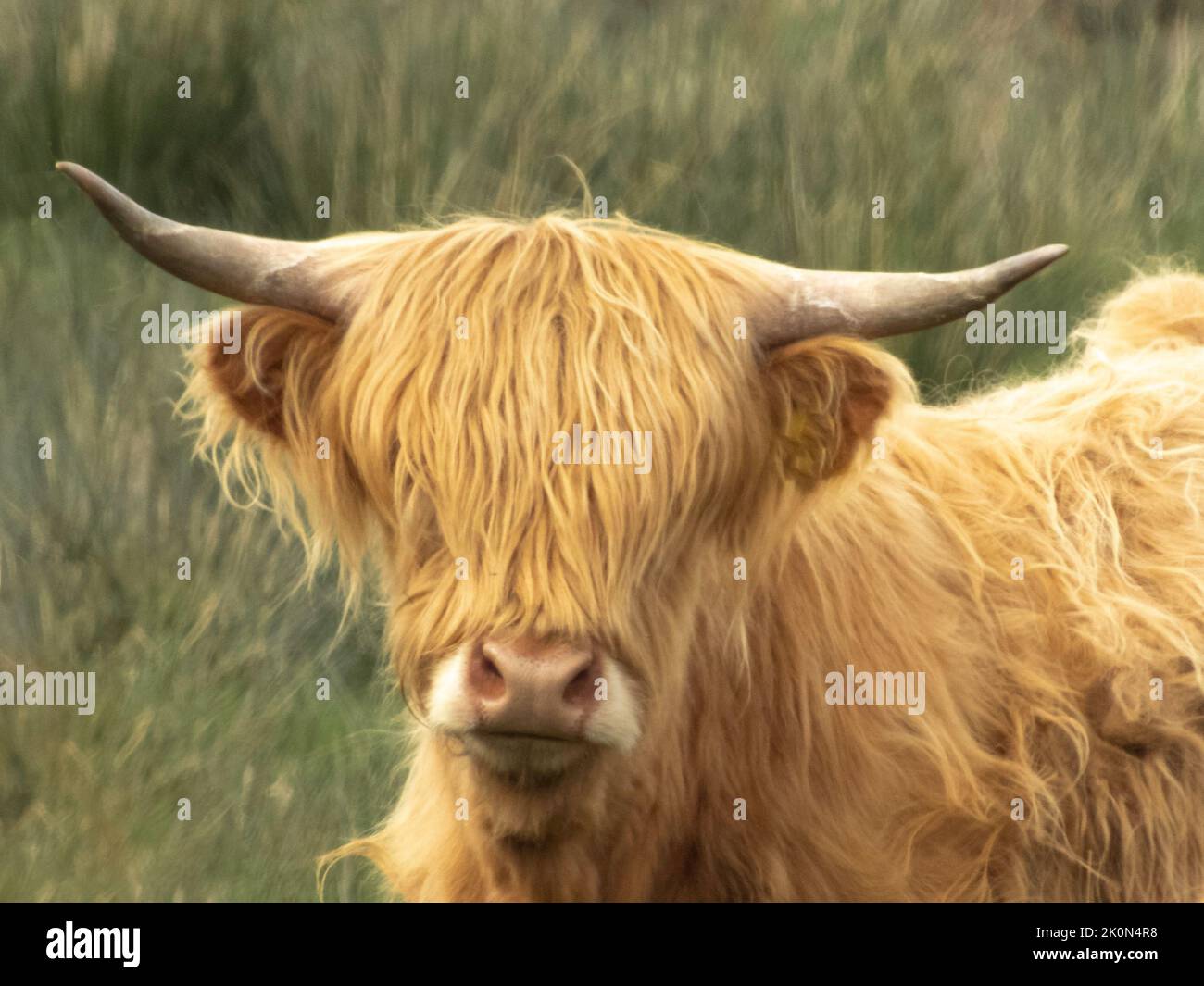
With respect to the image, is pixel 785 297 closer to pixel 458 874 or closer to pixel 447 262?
pixel 447 262

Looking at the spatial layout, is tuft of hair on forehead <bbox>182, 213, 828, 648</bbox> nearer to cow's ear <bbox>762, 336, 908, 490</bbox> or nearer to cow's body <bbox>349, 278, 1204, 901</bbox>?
cow's ear <bbox>762, 336, 908, 490</bbox>

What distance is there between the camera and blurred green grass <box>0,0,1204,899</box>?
390cm

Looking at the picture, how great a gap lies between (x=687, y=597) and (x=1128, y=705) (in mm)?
962

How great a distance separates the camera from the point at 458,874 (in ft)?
9.81

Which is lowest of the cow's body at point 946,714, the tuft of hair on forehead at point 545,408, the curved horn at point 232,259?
the cow's body at point 946,714

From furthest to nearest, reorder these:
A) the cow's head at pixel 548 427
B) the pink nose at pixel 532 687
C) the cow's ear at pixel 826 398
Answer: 1. the cow's ear at pixel 826 398
2. the cow's head at pixel 548 427
3. the pink nose at pixel 532 687

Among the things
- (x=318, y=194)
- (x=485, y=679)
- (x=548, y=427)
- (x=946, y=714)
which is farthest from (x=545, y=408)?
(x=318, y=194)

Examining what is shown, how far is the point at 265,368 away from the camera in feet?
9.14

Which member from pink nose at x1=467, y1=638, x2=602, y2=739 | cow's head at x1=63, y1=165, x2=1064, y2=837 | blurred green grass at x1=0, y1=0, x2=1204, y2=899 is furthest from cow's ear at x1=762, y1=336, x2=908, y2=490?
blurred green grass at x1=0, y1=0, x2=1204, y2=899

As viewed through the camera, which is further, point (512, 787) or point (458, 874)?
point (458, 874)

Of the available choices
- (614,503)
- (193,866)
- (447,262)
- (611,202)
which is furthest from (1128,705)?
(611,202)

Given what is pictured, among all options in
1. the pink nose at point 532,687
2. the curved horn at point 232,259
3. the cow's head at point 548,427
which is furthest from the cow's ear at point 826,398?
the curved horn at point 232,259

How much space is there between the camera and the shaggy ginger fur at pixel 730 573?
2.60 m

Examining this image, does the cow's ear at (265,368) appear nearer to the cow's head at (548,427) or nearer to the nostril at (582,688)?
the cow's head at (548,427)
